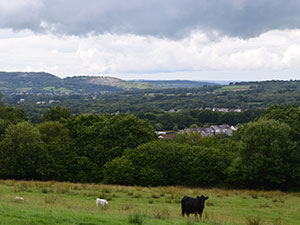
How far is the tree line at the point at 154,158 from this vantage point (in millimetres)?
31938

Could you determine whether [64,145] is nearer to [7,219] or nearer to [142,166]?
[142,166]

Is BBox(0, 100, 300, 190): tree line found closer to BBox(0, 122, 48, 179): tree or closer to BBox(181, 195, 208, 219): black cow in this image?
BBox(0, 122, 48, 179): tree

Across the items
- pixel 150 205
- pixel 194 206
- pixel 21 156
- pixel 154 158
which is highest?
pixel 194 206

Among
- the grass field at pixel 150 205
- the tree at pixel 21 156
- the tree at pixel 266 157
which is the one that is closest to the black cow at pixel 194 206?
the grass field at pixel 150 205

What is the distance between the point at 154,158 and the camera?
3547cm

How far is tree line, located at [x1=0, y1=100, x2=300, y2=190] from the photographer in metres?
31.9

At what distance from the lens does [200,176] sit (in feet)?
111

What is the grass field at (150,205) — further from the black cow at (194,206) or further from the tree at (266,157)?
the tree at (266,157)

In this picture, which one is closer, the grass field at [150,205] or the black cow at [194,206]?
the grass field at [150,205]

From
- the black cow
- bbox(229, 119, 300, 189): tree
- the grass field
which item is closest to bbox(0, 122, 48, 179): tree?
the grass field

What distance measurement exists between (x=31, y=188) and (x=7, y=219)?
585 inches

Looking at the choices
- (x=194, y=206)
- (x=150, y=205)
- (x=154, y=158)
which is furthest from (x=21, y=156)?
(x=194, y=206)

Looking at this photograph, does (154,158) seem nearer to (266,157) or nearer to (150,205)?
(266,157)

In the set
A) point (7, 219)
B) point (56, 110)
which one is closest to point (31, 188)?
point (7, 219)
